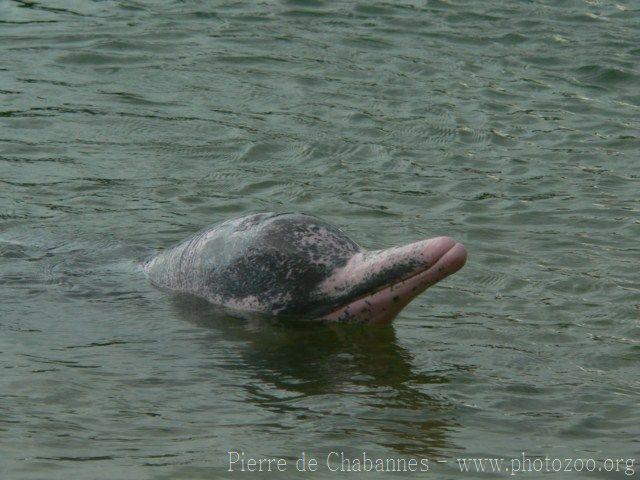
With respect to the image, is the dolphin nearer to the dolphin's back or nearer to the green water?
the dolphin's back

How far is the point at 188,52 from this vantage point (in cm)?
1426

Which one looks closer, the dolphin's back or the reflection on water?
the reflection on water

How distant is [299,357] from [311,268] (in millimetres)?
557

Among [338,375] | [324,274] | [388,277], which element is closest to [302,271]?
[324,274]

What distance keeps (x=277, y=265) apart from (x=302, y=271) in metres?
0.16

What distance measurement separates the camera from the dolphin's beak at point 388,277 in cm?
741

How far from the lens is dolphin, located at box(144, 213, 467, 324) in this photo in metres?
7.68

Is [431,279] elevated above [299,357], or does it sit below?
above

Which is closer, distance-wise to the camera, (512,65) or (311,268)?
(311,268)

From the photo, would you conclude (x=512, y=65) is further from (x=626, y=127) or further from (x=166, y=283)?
(x=166, y=283)

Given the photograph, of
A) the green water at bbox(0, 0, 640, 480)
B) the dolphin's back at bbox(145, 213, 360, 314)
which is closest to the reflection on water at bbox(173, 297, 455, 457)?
the green water at bbox(0, 0, 640, 480)

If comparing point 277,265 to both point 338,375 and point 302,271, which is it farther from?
point 338,375

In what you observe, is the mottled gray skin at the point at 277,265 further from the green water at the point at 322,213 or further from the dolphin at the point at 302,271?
the green water at the point at 322,213

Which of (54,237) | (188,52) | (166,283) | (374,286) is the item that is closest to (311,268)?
(374,286)
